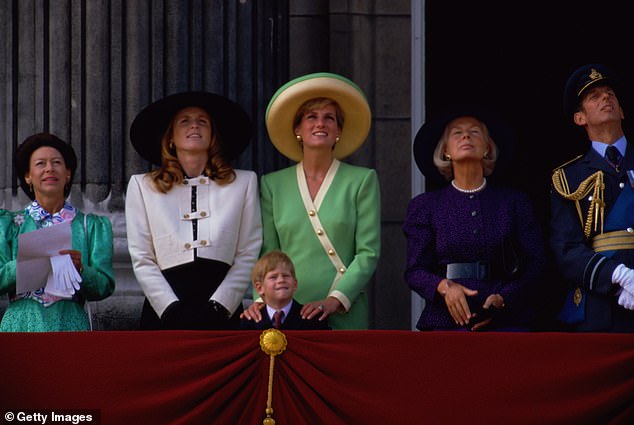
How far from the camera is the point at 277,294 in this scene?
6.18m

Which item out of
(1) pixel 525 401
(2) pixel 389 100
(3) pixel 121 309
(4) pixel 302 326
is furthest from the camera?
(2) pixel 389 100

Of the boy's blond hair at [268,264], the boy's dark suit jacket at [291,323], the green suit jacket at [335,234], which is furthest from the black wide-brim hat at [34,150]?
the boy's dark suit jacket at [291,323]

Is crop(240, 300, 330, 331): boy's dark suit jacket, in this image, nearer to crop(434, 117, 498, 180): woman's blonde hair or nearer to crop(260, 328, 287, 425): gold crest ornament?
crop(260, 328, 287, 425): gold crest ornament

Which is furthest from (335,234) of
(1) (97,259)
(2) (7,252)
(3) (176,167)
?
(2) (7,252)

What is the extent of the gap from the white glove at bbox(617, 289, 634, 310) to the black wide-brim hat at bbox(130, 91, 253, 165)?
78.3 inches

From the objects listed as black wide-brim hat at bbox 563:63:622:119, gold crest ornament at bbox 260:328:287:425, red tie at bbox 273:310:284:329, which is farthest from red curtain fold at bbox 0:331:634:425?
black wide-brim hat at bbox 563:63:622:119

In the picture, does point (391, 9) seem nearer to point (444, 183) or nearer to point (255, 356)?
point (444, 183)

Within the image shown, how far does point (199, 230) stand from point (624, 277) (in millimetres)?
1943

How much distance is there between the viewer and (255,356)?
5.73 m

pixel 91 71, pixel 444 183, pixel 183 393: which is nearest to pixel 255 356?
pixel 183 393

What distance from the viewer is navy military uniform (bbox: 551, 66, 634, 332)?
6379mm

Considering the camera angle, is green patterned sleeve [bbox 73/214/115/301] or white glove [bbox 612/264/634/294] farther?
green patterned sleeve [bbox 73/214/115/301]

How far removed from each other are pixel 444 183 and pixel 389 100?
1.60 m

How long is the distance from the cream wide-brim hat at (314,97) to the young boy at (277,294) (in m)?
0.97
